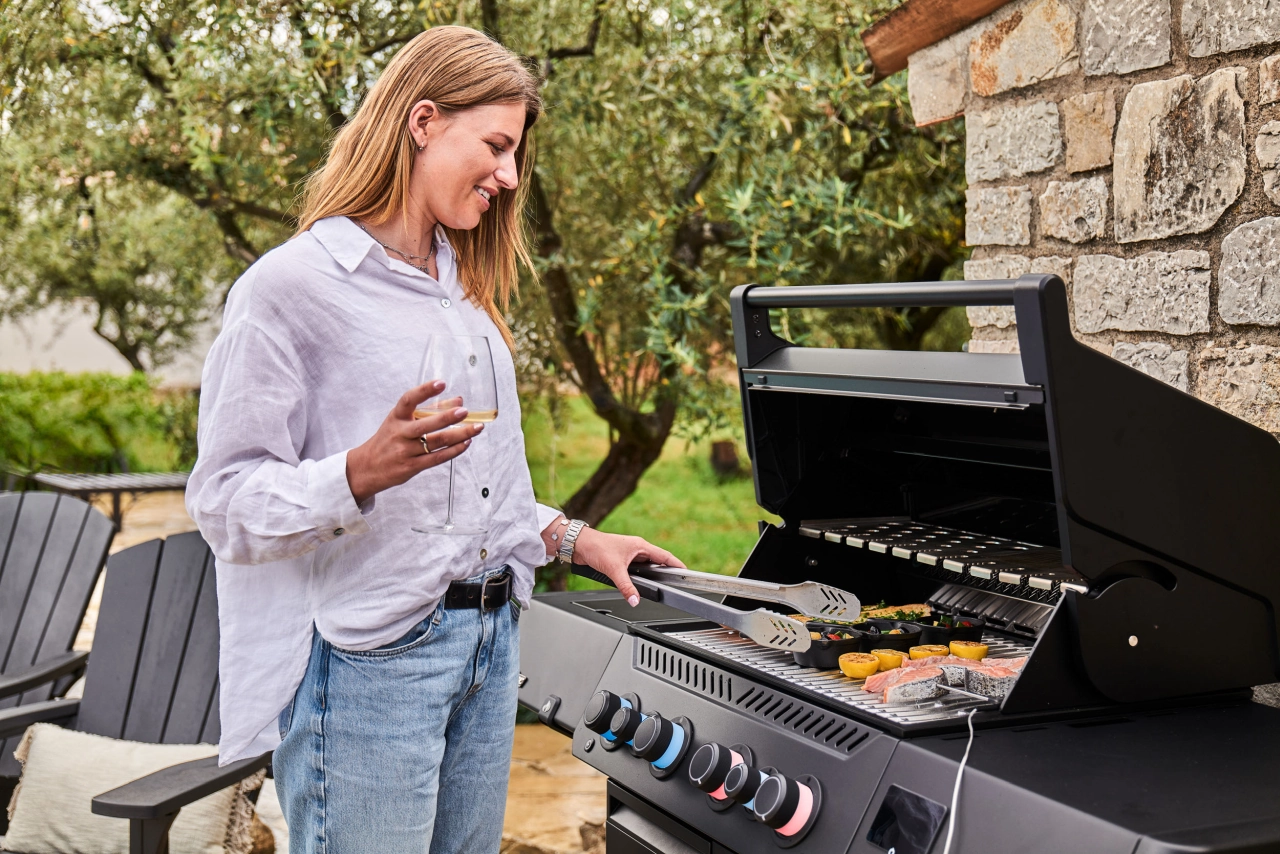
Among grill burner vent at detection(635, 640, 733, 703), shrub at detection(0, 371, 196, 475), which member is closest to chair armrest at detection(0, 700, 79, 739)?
grill burner vent at detection(635, 640, 733, 703)

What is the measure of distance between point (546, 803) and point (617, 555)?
2.67 m

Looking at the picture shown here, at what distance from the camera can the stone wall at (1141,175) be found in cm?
202

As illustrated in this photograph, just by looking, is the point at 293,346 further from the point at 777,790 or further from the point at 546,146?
the point at 546,146

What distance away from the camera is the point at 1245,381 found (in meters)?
2.05

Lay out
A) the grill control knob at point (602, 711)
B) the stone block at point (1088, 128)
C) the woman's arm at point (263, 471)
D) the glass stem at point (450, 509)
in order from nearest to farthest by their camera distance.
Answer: the woman's arm at point (263, 471) < the glass stem at point (450, 509) < the grill control knob at point (602, 711) < the stone block at point (1088, 128)

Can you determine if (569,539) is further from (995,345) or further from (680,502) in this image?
(680,502)

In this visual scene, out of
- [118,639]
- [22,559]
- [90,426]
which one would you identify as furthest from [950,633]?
[90,426]

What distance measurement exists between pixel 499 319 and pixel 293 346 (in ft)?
1.45

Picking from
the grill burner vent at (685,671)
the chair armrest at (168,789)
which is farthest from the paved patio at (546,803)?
the grill burner vent at (685,671)

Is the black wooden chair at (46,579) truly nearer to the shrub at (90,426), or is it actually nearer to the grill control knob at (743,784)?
the grill control knob at (743,784)

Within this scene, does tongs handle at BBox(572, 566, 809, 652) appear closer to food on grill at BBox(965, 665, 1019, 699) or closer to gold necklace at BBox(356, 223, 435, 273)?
food on grill at BBox(965, 665, 1019, 699)

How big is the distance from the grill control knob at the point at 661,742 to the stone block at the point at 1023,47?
1.63 metres

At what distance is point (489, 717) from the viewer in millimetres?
1689

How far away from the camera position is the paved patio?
3824 mm
